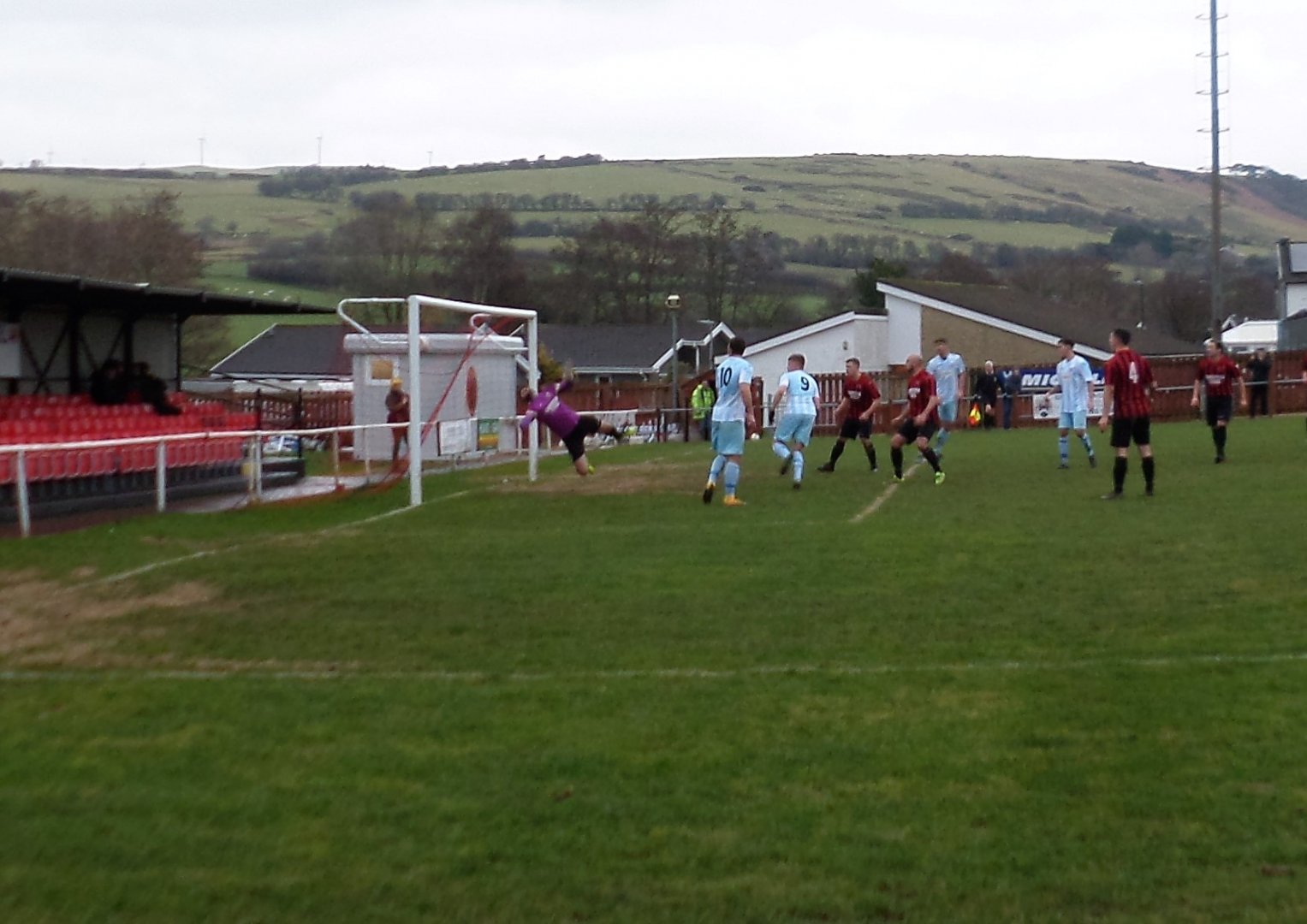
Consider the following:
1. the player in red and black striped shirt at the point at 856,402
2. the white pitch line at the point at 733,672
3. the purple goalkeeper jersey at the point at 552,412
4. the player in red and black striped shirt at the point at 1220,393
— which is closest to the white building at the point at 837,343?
the player in red and black striped shirt at the point at 1220,393

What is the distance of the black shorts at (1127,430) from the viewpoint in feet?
56.6

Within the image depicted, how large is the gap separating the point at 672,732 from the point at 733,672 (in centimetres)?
139

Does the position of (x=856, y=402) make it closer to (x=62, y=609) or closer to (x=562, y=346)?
(x=62, y=609)

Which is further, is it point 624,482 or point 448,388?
point 448,388

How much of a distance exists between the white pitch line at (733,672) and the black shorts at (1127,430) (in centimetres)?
895

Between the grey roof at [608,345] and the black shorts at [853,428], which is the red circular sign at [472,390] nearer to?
the black shorts at [853,428]

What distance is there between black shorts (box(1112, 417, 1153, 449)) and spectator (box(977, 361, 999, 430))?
25.0m

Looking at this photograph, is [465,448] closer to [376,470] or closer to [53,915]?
[376,470]

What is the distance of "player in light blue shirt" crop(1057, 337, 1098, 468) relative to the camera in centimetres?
2316

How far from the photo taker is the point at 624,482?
75.6 ft

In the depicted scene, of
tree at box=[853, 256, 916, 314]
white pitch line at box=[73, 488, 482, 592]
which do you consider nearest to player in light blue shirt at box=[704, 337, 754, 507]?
white pitch line at box=[73, 488, 482, 592]

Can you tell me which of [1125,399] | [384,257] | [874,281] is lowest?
[1125,399]

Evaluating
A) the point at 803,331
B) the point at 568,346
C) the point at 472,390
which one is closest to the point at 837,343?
the point at 803,331

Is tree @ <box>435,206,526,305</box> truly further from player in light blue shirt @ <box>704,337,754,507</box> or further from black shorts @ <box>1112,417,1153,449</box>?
black shorts @ <box>1112,417,1153,449</box>
